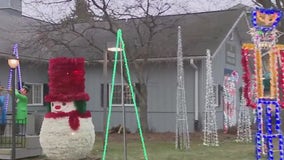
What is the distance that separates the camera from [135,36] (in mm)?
21672

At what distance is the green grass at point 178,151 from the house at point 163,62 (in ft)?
14.0

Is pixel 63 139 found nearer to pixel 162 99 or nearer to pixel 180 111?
pixel 180 111

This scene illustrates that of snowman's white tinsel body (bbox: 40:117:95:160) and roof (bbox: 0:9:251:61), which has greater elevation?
roof (bbox: 0:9:251:61)

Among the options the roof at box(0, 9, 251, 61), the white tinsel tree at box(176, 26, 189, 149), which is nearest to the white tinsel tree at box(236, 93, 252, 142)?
the white tinsel tree at box(176, 26, 189, 149)

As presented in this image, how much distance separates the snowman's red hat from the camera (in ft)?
37.0

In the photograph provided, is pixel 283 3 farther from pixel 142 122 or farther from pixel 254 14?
pixel 254 14

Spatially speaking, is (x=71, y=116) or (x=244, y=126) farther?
(x=244, y=126)

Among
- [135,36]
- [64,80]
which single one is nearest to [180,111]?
[64,80]

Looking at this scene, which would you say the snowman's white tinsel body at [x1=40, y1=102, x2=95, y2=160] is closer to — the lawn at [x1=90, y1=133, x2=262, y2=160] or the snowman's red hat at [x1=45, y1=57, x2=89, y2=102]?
the snowman's red hat at [x1=45, y1=57, x2=89, y2=102]

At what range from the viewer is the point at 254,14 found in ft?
32.1

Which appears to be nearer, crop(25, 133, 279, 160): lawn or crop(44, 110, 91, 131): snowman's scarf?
crop(44, 110, 91, 131): snowman's scarf

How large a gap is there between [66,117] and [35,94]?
37.0ft

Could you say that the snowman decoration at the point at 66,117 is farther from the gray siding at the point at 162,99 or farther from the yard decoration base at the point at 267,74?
the gray siding at the point at 162,99

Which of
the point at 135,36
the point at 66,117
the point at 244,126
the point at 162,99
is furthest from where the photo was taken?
the point at 135,36
